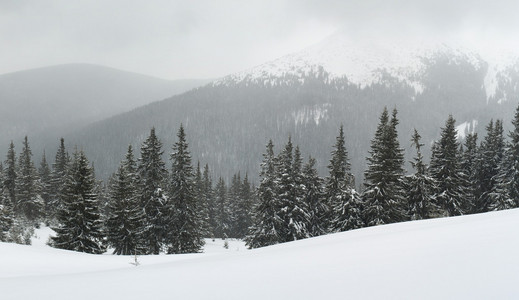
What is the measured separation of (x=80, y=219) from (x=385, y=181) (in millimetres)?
25733

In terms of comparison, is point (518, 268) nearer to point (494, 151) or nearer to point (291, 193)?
point (291, 193)

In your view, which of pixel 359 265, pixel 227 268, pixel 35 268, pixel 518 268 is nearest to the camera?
pixel 518 268

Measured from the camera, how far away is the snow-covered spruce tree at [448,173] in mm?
30969

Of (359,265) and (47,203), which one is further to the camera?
(47,203)

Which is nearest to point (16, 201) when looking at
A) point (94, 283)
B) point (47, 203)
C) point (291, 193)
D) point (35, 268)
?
point (47, 203)

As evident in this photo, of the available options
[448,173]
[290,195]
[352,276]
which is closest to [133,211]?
[290,195]

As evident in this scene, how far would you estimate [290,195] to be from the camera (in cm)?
3350

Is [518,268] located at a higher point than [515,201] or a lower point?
higher

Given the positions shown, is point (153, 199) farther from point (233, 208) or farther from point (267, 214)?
point (233, 208)

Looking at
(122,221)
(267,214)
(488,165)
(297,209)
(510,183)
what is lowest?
(267,214)

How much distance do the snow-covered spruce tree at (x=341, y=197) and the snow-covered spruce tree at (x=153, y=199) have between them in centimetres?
1685

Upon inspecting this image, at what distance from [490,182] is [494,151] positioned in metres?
3.93

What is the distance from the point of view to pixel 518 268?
3.29 metres

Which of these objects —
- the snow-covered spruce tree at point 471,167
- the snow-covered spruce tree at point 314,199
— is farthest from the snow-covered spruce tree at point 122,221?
the snow-covered spruce tree at point 471,167
